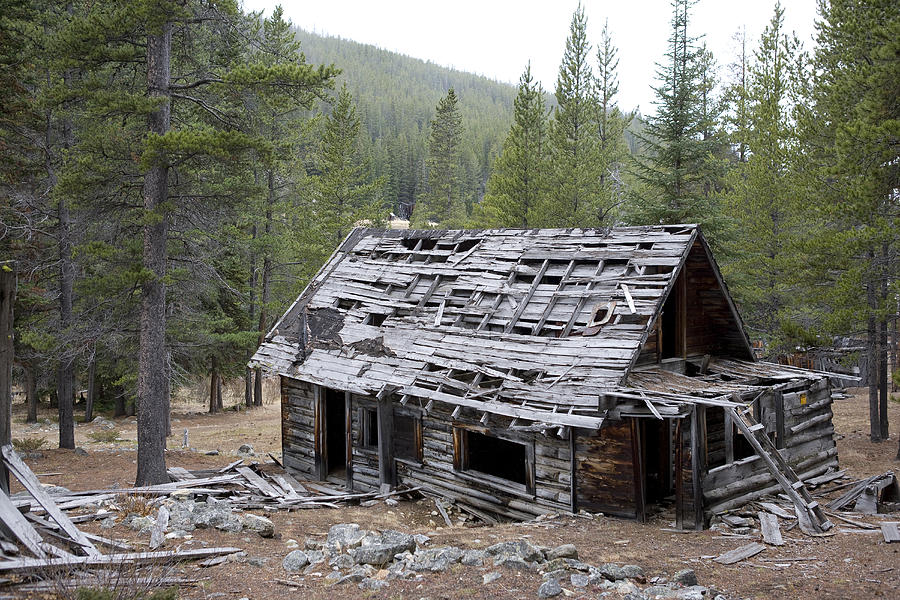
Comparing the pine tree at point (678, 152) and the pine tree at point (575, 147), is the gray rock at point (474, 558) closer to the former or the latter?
the pine tree at point (678, 152)

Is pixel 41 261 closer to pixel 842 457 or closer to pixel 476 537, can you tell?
pixel 476 537

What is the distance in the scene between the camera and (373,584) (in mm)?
7711

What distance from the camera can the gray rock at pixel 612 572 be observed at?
26.4ft

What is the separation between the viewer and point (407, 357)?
48.1 ft

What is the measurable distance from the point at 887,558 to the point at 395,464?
9.84m

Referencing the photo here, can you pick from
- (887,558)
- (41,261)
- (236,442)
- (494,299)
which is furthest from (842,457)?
(41,261)

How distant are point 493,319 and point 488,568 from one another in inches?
261

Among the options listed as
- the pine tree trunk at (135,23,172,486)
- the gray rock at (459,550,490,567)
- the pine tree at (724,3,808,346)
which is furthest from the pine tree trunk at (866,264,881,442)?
the pine tree trunk at (135,23,172,486)

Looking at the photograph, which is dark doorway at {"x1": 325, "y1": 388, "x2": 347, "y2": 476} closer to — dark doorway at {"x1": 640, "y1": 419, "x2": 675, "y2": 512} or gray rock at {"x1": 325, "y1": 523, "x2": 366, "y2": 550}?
gray rock at {"x1": 325, "y1": 523, "x2": 366, "y2": 550}

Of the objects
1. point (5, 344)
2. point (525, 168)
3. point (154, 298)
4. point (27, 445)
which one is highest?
point (525, 168)

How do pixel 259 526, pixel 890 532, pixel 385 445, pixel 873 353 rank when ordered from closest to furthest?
pixel 890 532, pixel 259 526, pixel 385 445, pixel 873 353

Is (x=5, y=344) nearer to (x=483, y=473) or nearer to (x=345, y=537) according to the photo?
(x=345, y=537)

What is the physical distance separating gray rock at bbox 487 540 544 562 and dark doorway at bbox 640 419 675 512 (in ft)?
16.6

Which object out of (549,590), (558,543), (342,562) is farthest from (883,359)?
(342,562)
